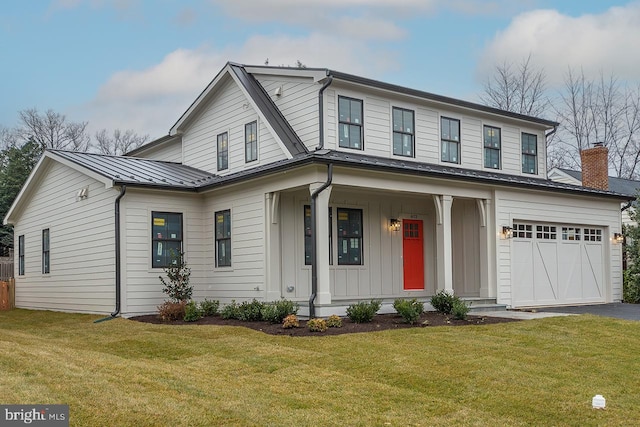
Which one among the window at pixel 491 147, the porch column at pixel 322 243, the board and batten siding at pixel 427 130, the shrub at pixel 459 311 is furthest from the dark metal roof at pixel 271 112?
the window at pixel 491 147

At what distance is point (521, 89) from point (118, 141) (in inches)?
1145

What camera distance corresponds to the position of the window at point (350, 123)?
601 inches

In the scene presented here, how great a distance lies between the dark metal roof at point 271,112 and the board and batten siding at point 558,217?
531cm

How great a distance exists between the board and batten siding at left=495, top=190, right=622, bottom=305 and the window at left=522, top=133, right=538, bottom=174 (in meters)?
1.65

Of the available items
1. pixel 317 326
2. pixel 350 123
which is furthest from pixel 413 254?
pixel 317 326

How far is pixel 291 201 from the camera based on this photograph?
51.3 feet

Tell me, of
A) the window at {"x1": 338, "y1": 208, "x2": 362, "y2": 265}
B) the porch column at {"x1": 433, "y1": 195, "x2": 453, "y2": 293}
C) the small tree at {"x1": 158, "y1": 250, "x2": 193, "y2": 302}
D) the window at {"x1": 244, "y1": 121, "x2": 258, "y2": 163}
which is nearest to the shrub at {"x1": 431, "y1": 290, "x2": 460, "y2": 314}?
the porch column at {"x1": 433, "y1": 195, "x2": 453, "y2": 293}

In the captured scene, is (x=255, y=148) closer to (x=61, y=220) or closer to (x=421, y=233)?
(x=421, y=233)

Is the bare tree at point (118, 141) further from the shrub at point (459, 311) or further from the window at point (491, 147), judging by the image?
the shrub at point (459, 311)

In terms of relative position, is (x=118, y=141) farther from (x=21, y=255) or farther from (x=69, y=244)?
(x=69, y=244)

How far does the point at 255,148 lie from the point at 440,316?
588 cm

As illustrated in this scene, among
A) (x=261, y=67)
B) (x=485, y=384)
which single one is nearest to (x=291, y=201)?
(x=261, y=67)

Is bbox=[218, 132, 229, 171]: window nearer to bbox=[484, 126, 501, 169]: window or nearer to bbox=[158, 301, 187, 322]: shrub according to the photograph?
bbox=[158, 301, 187, 322]: shrub

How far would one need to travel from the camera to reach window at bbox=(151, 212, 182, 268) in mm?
15779
